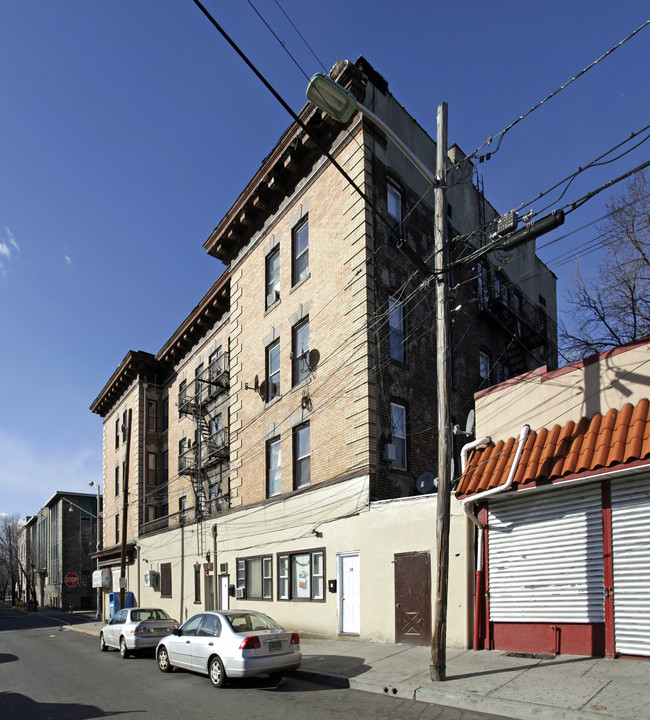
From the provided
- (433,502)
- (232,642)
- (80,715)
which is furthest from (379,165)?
(80,715)

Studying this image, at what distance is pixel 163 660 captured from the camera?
46.9 feet

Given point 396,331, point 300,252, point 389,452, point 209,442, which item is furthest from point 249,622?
point 209,442

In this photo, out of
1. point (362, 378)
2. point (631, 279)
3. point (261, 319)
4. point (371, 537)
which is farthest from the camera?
point (261, 319)

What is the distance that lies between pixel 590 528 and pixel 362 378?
7242mm

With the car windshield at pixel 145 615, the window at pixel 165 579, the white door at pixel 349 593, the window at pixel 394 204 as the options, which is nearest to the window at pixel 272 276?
the window at pixel 394 204

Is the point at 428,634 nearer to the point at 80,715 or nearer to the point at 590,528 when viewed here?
the point at 590,528

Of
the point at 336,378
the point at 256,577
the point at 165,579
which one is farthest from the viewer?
the point at 165,579

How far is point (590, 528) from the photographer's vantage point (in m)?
11.3

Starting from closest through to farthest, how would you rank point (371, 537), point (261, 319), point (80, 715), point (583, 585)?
1. point (80, 715)
2. point (583, 585)
3. point (371, 537)
4. point (261, 319)

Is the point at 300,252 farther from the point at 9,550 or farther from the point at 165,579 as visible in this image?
the point at 9,550

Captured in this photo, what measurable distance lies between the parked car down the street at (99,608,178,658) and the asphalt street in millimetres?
2351

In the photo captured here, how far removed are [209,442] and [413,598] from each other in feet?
49.8

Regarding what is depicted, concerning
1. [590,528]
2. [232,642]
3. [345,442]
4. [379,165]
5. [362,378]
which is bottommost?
[232,642]

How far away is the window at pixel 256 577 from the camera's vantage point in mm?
20141
